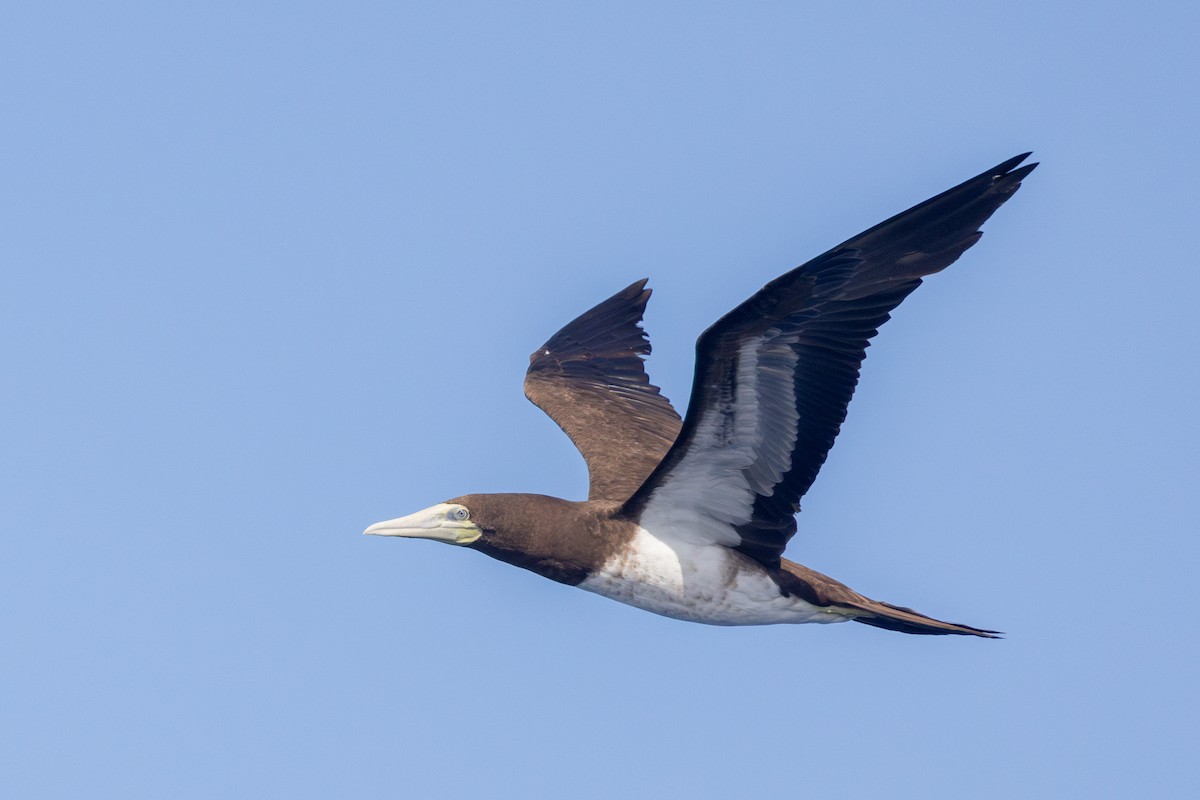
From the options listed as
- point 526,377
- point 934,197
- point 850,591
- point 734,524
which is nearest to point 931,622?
point 850,591

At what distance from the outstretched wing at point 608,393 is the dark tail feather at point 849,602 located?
2509 mm

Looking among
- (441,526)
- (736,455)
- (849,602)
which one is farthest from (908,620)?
(441,526)

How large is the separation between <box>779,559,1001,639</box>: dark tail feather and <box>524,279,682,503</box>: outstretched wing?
2.51 meters

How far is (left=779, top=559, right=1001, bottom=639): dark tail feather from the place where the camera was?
15500 millimetres

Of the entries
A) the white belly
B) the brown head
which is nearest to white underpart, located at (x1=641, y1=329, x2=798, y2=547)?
the white belly

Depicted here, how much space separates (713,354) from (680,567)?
93.2 inches

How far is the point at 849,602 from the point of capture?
1551 cm

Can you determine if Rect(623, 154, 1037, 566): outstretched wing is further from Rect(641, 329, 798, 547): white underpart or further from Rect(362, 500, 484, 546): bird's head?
Rect(362, 500, 484, 546): bird's head

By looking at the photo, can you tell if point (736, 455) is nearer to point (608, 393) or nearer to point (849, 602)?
point (849, 602)

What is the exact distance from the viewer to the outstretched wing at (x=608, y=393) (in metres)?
18.3

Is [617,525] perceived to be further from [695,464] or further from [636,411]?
[636,411]

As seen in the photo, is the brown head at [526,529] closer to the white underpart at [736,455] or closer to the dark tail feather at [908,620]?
the white underpart at [736,455]

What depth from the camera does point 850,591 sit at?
621 inches

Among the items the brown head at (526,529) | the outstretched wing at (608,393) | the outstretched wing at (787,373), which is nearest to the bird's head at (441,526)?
the brown head at (526,529)
